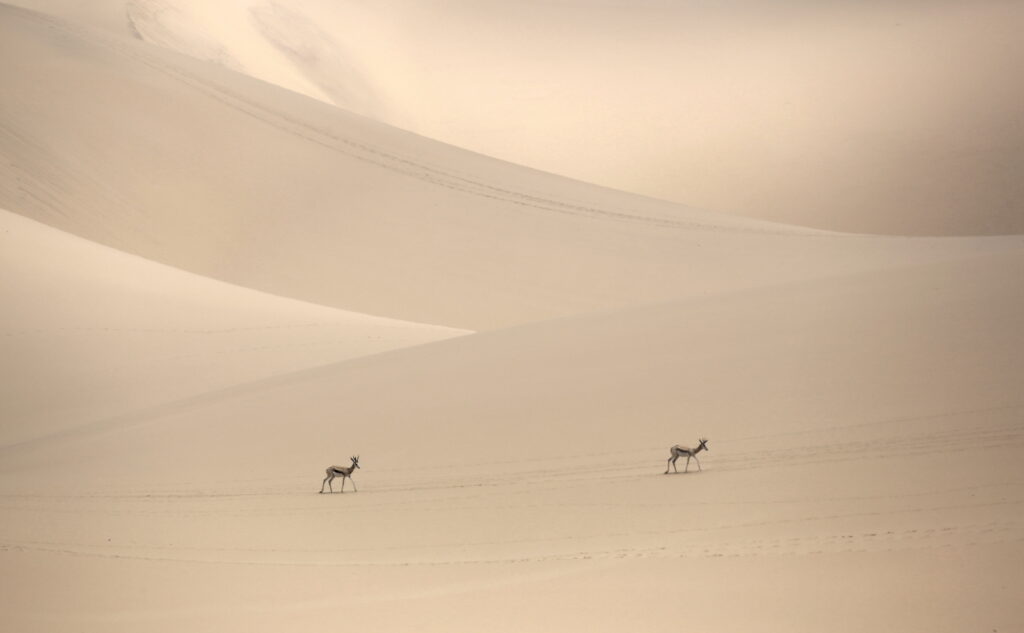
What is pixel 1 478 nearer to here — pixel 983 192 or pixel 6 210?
pixel 6 210

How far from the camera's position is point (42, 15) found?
24.5 m

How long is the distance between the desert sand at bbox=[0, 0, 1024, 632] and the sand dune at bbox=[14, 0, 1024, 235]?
13.5 inches

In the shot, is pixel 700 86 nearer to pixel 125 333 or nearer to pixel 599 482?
pixel 125 333

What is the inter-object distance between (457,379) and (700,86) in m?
24.5

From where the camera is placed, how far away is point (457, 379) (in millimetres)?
12062

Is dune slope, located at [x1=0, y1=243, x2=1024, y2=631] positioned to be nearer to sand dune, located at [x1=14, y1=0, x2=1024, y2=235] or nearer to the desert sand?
the desert sand

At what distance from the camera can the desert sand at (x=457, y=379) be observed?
23.1 ft

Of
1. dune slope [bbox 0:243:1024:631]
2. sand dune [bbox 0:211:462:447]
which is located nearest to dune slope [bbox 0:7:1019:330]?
sand dune [bbox 0:211:462:447]

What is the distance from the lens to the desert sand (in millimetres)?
7043

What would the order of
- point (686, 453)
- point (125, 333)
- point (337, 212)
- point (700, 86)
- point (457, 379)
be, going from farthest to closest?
point (700, 86)
point (337, 212)
point (125, 333)
point (457, 379)
point (686, 453)

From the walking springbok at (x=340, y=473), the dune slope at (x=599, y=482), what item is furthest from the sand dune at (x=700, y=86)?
the walking springbok at (x=340, y=473)

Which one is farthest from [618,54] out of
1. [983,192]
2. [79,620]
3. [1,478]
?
[79,620]

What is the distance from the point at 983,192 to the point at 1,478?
21722 millimetres

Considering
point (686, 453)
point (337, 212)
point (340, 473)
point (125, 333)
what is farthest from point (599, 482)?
point (337, 212)
